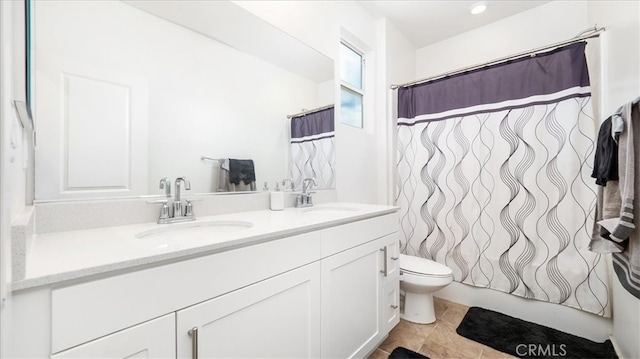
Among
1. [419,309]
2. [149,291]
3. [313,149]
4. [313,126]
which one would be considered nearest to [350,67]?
[313,126]

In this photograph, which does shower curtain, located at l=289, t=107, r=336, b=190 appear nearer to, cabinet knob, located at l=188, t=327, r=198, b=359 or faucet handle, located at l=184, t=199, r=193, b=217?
faucet handle, located at l=184, t=199, r=193, b=217

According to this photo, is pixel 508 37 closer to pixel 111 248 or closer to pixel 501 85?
pixel 501 85

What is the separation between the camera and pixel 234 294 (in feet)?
2.64

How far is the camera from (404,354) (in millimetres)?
1502

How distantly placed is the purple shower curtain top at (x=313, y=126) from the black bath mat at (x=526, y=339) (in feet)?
5.25

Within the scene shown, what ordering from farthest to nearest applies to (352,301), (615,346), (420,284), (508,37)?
(508,37)
(420,284)
(615,346)
(352,301)

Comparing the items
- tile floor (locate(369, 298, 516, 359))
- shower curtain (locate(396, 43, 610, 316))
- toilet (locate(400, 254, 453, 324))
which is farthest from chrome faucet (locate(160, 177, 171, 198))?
shower curtain (locate(396, 43, 610, 316))

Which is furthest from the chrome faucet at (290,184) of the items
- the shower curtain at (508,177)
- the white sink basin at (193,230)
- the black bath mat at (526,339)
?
the black bath mat at (526,339)

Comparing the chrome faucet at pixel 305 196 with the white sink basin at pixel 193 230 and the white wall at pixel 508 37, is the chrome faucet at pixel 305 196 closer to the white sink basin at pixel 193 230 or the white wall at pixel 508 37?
the white sink basin at pixel 193 230

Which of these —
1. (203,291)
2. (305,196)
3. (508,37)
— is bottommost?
(203,291)

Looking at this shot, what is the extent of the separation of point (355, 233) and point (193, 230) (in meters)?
0.73

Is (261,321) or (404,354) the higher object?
(261,321)

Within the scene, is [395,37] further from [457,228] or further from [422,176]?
[457,228]

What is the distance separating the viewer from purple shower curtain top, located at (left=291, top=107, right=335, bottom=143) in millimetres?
1690
